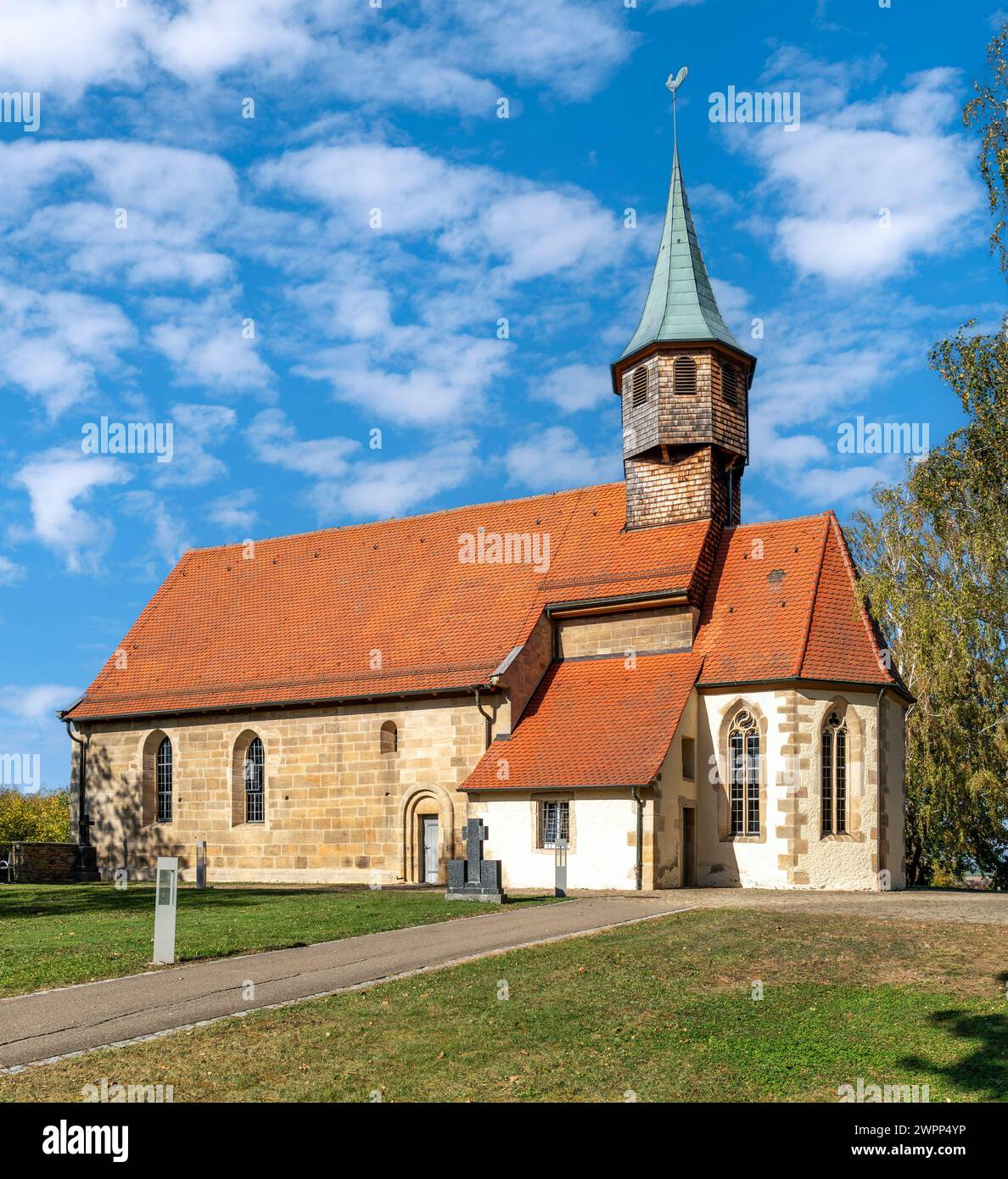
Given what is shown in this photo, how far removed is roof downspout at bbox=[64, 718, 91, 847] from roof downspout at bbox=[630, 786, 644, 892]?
18.1 m

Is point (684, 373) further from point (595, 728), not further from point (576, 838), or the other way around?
point (576, 838)

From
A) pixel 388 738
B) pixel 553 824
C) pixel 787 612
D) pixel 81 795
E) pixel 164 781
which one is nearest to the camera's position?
pixel 553 824

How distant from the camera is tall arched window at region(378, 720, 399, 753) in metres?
30.0

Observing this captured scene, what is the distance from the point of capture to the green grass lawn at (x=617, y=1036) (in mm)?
9133

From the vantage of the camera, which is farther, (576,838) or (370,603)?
(370,603)

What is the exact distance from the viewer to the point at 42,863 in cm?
3353

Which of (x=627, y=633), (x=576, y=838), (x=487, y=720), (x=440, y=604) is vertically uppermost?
(x=440, y=604)

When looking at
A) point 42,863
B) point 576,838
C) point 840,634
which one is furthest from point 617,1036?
point 42,863

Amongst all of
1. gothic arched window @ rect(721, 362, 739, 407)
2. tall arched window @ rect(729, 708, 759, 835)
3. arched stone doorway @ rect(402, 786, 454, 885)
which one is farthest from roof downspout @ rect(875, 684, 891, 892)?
arched stone doorway @ rect(402, 786, 454, 885)

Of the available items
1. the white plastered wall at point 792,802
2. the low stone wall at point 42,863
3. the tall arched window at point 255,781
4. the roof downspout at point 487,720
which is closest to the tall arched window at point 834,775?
the white plastered wall at point 792,802

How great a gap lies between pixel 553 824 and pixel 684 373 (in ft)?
40.0

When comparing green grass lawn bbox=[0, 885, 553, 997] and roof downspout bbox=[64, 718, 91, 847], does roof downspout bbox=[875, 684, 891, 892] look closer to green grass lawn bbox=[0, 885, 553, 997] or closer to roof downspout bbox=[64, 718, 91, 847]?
green grass lawn bbox=[0, 885, 553, 997]

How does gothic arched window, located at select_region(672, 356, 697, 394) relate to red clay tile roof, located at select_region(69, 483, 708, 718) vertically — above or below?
above

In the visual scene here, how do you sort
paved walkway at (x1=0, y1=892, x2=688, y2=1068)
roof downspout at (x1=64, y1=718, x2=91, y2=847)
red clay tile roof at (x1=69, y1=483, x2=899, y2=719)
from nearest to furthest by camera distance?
paved walkway at (x1=0, y1=892, x2=688, y2=1068) < red clay tile roof at (x1=69, y1=483, x2=899, y2=719) < roof downspout at (x1=64, y1=718, x2=91, y2=847)
